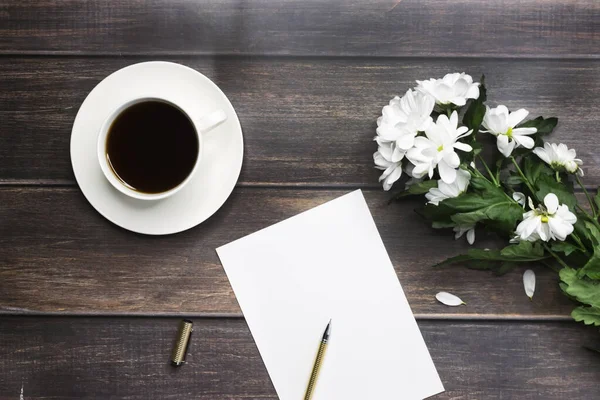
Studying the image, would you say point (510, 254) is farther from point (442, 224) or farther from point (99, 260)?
point (99, 260)

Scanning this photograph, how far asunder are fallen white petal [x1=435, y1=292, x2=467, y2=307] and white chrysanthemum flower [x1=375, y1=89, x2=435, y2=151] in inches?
7.3

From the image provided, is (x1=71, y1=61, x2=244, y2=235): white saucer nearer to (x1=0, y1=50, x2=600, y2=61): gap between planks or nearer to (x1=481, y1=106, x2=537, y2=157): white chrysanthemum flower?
(x1=0, y1=50, x2=600, y2=61): gap between planks

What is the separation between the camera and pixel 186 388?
2.23 ft

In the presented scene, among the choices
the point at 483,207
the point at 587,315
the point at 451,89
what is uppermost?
the point at 451,89

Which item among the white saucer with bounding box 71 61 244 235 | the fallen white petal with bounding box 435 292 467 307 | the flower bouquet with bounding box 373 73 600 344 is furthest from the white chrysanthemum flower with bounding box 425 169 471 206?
the white saucer with bounding box 71 61 244 235

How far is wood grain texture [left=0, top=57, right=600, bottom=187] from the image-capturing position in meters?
0.68

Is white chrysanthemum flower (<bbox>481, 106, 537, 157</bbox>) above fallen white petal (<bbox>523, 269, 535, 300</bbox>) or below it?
above

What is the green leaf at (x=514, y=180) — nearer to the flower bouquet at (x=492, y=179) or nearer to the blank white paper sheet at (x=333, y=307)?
the flower bouquet at (x=492, y=179)

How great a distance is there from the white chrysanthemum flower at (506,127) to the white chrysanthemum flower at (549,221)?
0.07 meters

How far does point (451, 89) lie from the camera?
0.62 meters

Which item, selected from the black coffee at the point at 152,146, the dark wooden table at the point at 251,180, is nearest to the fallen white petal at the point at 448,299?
the dark wooden table at the point at 251,180

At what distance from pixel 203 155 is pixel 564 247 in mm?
404

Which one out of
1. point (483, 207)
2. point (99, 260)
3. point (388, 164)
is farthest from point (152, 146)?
point (483, 207)

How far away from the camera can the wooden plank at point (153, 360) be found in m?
0.68
